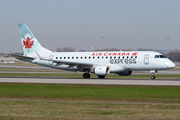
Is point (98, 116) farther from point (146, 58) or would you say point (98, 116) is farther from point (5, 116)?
point (146, 58)

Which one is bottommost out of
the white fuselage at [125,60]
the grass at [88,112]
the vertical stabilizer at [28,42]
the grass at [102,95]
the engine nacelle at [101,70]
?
the grass at [102,95]

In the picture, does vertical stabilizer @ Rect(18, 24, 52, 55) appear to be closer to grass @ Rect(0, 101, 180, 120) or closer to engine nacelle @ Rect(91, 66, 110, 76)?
engine nacelle @ Rect(91, 66, 110, 76)

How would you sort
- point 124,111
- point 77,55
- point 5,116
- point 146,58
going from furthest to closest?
point 77,55, point 146,58, point 124,111, point 5,116

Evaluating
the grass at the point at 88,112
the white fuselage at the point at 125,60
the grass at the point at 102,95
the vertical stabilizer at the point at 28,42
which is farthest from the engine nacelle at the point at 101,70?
the grass at the point at 88,112

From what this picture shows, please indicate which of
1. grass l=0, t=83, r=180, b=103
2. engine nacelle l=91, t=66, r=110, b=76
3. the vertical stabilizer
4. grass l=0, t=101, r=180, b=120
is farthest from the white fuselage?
grass l=0, t=101, r=180, b=120

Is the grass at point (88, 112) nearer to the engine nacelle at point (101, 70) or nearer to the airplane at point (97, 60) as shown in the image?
the engine nacelle at point (101, 70)

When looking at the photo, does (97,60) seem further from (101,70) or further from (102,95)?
(102,95)

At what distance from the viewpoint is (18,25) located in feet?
172

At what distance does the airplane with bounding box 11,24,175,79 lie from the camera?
44.6m

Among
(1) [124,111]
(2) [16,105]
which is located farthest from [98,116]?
(2) [16,105]

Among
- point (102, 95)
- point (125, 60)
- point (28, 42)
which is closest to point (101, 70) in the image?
point (125, 60)

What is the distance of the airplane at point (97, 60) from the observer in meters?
44.6

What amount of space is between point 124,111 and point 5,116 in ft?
19.8

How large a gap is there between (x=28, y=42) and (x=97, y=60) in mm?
13429
